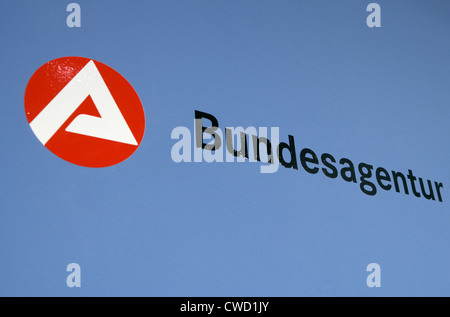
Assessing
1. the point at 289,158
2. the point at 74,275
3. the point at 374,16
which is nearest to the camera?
the point at 74,275

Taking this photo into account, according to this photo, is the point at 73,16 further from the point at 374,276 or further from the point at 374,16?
the point at 374,276

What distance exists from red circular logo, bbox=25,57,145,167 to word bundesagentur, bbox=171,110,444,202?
5.2 inches

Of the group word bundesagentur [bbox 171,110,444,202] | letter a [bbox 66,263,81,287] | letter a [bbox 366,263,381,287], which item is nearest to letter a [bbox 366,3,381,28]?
word bundesagentur [bbox 171,110,444,202]

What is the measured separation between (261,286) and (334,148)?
0.47 m

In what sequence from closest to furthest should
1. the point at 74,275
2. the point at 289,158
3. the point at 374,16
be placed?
1. the point at 74,275
2. the point at 289,158
3. the point at 374,16

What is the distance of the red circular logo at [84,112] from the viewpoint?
3.52ft

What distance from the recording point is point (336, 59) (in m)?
1.46

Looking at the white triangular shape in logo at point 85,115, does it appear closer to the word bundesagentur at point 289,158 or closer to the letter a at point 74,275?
the word bundesagentur at point 289,158

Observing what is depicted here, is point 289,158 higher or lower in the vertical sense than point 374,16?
lower

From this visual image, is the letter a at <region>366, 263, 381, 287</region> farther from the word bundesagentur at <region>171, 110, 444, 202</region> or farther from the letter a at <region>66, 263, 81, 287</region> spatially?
the letter a at <region>66, 263, 81, 287</region>

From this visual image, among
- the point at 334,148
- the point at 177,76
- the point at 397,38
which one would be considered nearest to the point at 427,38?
the point at 397,38

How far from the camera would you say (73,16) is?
1.13m

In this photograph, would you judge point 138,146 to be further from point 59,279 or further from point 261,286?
point 261,286

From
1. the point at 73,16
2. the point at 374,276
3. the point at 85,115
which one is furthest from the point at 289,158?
the point at 73,16
